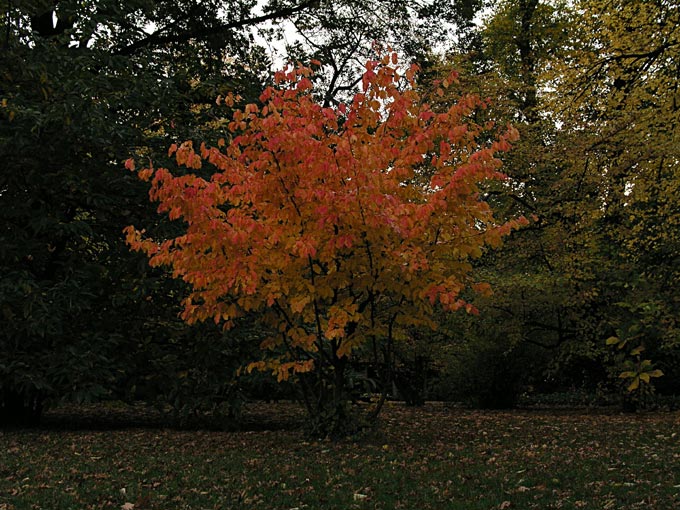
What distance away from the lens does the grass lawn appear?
4766 millimetres

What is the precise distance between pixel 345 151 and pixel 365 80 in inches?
33.6

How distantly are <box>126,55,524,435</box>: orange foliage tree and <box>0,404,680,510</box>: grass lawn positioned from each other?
3.85 feet

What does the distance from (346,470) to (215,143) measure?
5.29 meters

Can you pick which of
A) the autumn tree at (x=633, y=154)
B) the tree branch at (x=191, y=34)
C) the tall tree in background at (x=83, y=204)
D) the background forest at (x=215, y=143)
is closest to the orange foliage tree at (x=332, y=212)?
the background forest at (x=215, y=143)

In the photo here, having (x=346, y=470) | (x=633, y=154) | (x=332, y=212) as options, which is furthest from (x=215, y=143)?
(x=633, y=154)

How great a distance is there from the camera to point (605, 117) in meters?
11.9

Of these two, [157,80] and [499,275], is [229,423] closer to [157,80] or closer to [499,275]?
[157,80]

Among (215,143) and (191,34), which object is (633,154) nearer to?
(215,143)

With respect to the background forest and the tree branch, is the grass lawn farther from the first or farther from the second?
the tree branch

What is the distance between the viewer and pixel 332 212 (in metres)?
6.30

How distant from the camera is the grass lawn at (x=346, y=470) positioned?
15.6 ft

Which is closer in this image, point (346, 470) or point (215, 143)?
point (346, 470)

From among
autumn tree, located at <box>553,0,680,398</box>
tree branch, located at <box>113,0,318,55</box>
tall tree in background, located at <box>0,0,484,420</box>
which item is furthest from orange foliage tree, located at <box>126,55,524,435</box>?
tree branch, located at <box>113,0,318,55</box>

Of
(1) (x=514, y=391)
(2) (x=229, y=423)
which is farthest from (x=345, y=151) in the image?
(1) (x=514, y=391)
